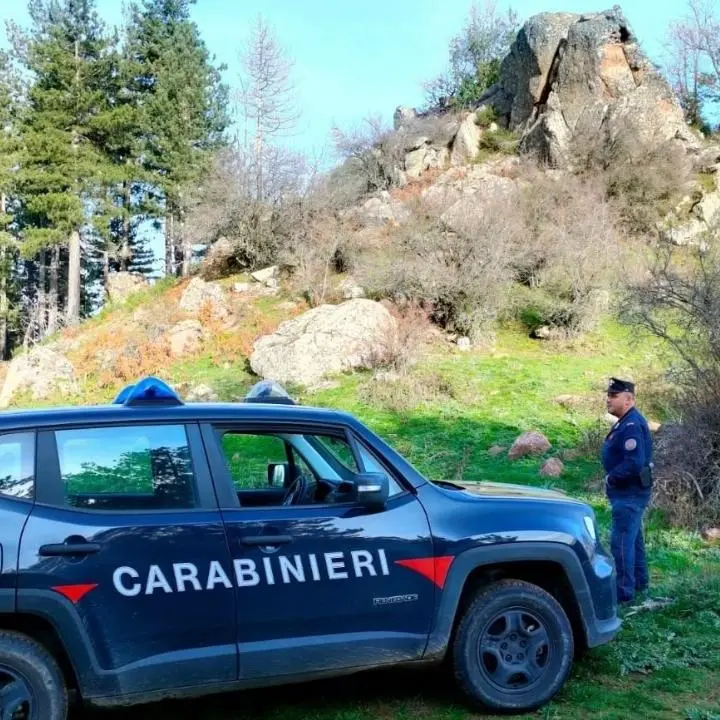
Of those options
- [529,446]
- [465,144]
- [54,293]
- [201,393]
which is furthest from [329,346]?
[54,293]

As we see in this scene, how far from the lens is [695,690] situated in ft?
14.6

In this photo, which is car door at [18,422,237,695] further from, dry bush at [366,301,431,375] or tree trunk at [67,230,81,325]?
tree trunk at [67,230,81,325]

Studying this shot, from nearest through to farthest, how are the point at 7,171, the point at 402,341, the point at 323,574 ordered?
1. the point at 323,574
2. the point at 402,341
3. the point at 7,171

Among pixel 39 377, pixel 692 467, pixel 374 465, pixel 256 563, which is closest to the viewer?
pixel 256 563

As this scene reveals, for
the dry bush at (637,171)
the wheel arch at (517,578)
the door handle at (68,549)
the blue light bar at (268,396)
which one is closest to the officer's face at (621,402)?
the wheel arch at (517,578)

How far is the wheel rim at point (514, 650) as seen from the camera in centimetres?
412

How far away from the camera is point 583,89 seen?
32.7 metres

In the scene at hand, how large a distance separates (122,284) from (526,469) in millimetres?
27858

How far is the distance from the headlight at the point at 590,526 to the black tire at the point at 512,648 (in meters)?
0.46

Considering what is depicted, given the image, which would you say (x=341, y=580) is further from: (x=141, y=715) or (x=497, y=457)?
(x=497, y=457)

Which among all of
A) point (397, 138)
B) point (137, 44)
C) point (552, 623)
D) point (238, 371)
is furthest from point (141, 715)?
point (137, 44)

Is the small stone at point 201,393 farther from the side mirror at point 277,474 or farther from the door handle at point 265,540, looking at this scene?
the door handle at point 265,540

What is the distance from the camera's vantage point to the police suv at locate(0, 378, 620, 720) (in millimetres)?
3367

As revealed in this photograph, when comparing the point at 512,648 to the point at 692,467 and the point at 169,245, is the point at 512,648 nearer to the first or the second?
the point at 692,467
